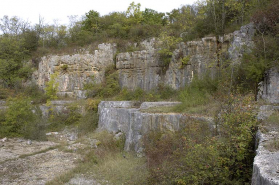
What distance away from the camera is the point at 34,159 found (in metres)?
10.8

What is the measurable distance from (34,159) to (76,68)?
1341cm

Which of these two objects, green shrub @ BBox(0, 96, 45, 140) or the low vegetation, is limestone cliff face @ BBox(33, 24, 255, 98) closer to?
the low vegetation

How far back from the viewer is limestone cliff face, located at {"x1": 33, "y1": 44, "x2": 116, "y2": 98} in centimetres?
2267

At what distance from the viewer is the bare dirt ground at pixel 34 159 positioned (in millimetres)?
8562

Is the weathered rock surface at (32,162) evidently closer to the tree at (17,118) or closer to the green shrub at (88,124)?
the tree at (17,118)

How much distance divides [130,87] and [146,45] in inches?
213

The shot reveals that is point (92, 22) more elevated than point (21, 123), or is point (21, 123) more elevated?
point (92, 22)

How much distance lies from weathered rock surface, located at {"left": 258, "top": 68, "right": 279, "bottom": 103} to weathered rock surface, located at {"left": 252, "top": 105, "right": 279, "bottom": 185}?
14.9 feet

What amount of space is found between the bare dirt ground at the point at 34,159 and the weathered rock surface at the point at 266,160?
278 inches

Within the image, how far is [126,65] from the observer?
21.1 metres

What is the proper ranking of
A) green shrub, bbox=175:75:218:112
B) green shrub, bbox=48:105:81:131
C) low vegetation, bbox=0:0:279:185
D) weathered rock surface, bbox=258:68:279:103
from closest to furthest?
low vegetation, bbox=0:0:279:185
weathered rock surface, bbox=258:68:279:103
green shrub, bbox=175:75:218:112
green shrub, bbox=48:105:81:131

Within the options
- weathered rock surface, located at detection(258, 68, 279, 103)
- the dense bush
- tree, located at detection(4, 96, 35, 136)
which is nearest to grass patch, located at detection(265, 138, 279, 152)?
the dense bush

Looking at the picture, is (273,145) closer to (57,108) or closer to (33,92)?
(57,108)

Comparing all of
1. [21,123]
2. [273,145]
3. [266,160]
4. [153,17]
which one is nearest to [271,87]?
[273,145]
